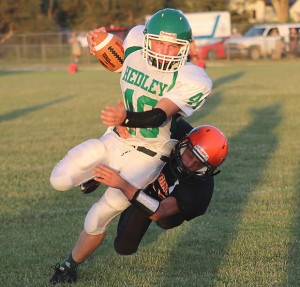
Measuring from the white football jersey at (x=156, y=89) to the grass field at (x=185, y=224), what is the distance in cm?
98

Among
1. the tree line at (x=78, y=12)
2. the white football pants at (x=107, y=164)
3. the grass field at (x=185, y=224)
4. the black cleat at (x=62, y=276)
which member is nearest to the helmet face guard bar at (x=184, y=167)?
the white football pants at (x=107, y=164)

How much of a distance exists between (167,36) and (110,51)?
650 mm

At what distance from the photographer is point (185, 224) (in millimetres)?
6285

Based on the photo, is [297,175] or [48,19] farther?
[48,19]

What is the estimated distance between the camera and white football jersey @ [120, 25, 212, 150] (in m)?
4.43

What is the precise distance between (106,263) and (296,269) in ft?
4.34

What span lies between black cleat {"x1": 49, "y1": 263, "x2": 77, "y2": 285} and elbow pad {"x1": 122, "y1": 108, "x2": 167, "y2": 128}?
127 centimetres

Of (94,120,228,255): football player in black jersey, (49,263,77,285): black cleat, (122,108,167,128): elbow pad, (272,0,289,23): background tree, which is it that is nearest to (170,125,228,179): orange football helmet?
(94,120,228,255): football player in black jersey

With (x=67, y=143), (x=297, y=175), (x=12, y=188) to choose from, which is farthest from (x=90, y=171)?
(x=67, y=143)

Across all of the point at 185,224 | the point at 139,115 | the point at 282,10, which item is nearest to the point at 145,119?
the point at 139,115

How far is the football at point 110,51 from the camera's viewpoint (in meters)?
4.95

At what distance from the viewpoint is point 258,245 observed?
5.59m

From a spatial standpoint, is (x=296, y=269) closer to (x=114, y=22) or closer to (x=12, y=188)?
(x=12, y=188)

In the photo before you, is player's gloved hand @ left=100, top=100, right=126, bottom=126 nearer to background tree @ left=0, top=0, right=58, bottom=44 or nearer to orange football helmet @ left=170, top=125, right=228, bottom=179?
orange football helmet @ left=170, top=125, right=228, bottom=179
